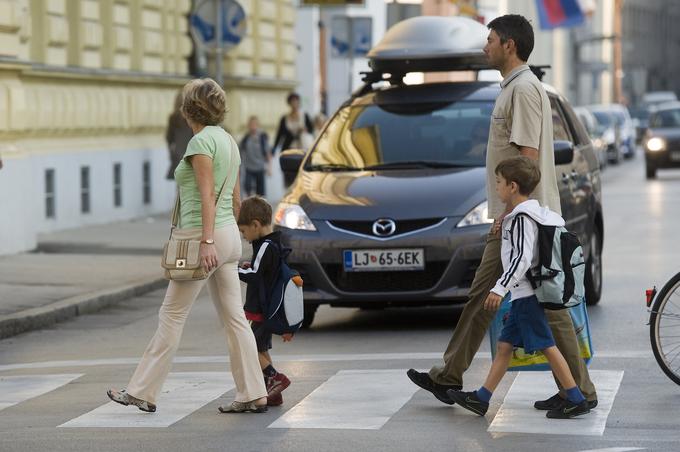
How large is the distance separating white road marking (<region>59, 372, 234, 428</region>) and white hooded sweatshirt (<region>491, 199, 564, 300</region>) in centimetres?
160

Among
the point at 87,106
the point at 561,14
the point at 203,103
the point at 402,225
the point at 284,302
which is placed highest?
the point at 561,14

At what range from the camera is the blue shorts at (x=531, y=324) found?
8586mm

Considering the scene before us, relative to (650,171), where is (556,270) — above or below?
above

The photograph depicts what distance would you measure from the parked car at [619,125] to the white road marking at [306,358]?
43383 millimetres

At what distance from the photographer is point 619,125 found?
57031 millimetres

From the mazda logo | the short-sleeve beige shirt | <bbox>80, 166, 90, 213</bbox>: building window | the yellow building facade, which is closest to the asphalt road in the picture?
the mazda logo

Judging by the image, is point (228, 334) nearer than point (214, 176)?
No

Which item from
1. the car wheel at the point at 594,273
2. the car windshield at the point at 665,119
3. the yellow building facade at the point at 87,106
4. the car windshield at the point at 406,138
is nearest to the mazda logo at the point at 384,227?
the car windshield at the point at 406,138

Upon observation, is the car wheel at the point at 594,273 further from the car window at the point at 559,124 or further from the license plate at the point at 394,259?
the license plate at the point at 394,259

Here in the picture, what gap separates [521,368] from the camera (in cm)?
895

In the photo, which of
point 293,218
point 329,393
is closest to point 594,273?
point 293,218

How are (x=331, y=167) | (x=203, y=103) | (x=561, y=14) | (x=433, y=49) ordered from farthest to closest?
(x=561, y=14) → (x=433, y=49) → (x=331, y=167) → (x=203, y=103)

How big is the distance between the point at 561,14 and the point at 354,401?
4477cm

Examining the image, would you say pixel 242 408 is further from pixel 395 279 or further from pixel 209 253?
pixel 395 279
